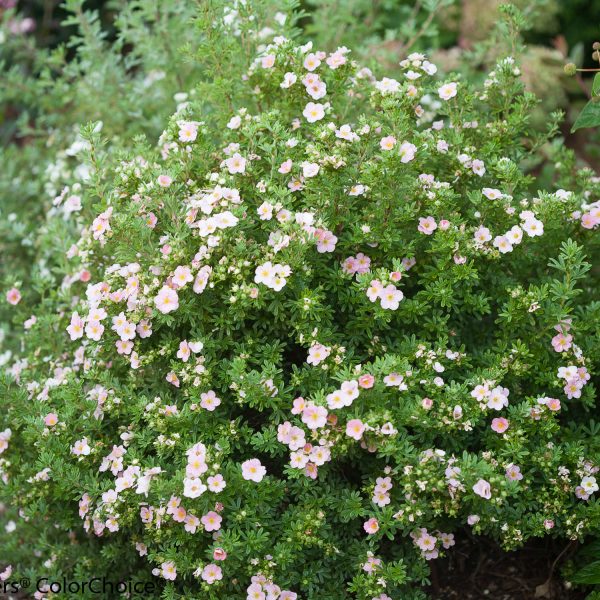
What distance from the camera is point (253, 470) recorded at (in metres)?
2.29

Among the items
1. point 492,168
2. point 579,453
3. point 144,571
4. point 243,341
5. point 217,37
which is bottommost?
point 144,571

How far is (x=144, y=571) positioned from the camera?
8.66 ft

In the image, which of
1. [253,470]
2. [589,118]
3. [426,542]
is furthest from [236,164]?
[426,542]

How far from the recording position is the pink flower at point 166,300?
7.55 ft

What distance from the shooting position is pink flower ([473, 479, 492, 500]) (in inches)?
84.7

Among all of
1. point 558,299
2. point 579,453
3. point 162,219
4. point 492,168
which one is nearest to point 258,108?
point 162,219

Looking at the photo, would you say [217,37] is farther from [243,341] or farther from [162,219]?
[243,341]

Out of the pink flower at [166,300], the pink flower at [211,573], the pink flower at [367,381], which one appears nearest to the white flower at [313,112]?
the pink flower at [166,300]

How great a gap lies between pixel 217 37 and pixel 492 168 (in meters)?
1.09

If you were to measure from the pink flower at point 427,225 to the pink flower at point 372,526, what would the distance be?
0.90 m

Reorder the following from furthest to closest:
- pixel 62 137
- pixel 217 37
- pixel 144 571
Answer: pixel 62 137
pixel 217 37
pixel 144 571

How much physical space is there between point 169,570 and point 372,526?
61 centimetres

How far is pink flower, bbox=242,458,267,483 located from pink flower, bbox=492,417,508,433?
0.72 m

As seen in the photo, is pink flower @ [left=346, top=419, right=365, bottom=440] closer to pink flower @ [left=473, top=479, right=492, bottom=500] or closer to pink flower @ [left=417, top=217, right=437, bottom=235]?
pink flower @ [left=473, top=479, right=492, bottom=500]
